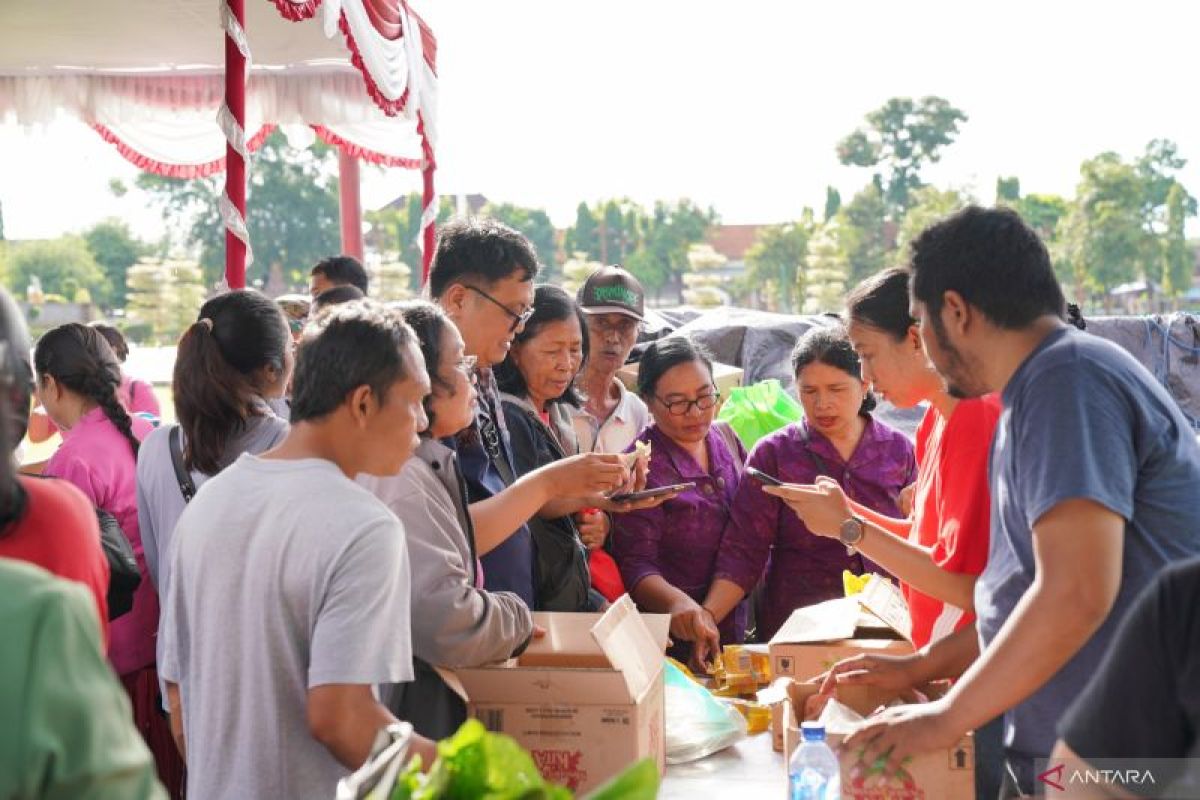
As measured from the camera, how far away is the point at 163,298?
48.0 metres

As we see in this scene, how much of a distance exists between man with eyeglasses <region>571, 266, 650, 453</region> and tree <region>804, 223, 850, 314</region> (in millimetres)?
46129

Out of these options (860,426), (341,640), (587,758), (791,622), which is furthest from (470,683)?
(860,426)

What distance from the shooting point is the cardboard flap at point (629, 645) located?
198cm

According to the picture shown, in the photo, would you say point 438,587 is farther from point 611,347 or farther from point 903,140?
point 903,140

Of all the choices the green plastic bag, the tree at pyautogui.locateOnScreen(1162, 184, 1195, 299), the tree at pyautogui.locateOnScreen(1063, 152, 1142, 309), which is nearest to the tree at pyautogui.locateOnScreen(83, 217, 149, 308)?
the tree at pyautogui.locateOnScreen(1063, 152, 1142, 309)

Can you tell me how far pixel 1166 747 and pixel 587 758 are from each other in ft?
3.56

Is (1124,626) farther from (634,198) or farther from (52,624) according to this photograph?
(634,198)

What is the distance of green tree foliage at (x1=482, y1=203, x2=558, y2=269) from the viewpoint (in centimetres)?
6166

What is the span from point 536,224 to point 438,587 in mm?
62225

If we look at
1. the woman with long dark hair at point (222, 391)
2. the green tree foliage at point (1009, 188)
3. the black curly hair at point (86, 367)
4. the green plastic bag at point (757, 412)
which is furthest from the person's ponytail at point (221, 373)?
the green tree foliage at point (1009, 188)

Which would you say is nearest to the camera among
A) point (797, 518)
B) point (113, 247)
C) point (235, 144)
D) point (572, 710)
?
point (572, 710)

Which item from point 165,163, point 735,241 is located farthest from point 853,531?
point 735,241

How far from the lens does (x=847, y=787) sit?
188 cm

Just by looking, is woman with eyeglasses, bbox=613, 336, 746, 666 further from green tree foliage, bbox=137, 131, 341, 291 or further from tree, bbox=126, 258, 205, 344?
green tree foliage, bbox=137, 131, 341, 291
